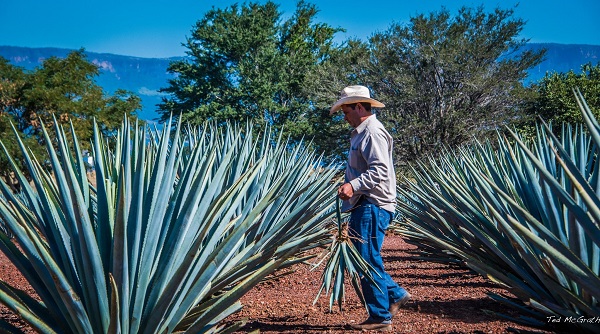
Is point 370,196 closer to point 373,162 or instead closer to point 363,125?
point 373,162

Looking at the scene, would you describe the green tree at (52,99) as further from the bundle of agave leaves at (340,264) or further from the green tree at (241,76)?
the bundle of agave leaves at (340,264)

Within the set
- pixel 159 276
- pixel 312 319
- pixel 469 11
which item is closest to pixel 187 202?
pixel 159 276

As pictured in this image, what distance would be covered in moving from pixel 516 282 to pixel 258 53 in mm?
33147

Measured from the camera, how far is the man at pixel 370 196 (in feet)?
14.8

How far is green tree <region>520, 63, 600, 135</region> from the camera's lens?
1088 inches

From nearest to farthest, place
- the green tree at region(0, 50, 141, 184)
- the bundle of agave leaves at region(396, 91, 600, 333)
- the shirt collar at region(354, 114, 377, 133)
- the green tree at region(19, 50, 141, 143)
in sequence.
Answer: the bundle of agave leaves at region(396, 91, 600, 333)
the shirt collar at region(354, 114, 377, 133)
the green tree at region(0, 50, 141, 184)
the green tree at region(19, 50, 141, 143)

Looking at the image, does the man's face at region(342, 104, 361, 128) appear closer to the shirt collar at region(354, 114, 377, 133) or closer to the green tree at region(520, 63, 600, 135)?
the shirt collar at region(354, 114, 377, 133)

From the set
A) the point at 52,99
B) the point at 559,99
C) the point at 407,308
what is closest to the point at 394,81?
Answer: the point at 559,99

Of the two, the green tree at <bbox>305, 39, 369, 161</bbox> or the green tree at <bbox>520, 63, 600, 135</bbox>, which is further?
the green tree at <bbox>305, 39, 369, 161</bbox>

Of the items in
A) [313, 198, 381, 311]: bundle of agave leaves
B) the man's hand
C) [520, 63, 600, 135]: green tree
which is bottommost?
[313, 198, 381, 311]: bundle of agave leaves

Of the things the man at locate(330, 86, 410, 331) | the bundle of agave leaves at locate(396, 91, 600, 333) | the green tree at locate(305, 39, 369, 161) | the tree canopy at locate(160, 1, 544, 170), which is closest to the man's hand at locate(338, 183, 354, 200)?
the man at locate(330, 86, 410, 331)

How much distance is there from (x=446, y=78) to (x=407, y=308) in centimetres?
2469

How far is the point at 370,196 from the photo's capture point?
465cm

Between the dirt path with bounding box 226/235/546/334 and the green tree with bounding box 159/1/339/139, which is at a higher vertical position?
the green tree with bounding box 159/1/339/139
